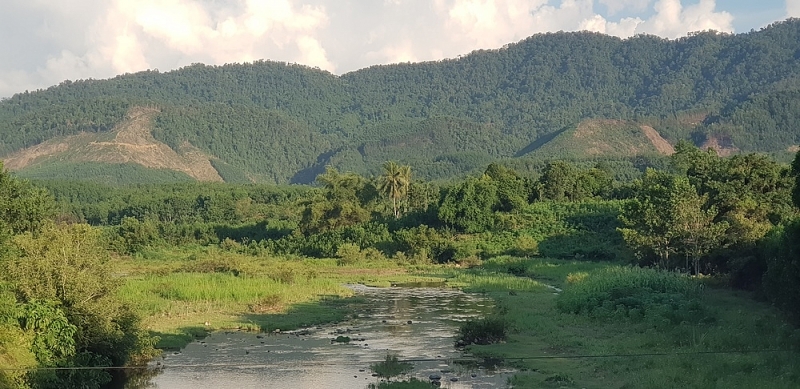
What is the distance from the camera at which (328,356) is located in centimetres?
3372

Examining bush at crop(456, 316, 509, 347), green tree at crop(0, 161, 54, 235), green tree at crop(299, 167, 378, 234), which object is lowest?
bush at crop(456, 316, 509, 347)

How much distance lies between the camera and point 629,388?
991 inches

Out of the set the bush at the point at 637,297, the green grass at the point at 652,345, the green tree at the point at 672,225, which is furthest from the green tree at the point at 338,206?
the bush at the point at 637,297

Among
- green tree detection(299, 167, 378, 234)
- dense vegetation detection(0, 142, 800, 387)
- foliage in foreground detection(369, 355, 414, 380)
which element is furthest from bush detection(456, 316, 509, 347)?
green tree detection(299, 167, 378, 234)

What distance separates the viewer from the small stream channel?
95.6 ft

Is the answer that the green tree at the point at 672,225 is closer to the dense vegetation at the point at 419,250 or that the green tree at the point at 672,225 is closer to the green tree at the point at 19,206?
the dense vegetation at the point at 419,250

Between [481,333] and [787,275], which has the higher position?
[787,275]

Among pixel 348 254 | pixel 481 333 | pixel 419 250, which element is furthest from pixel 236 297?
pixel 419 250

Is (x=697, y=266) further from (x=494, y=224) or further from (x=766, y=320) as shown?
(x=494, y=224)

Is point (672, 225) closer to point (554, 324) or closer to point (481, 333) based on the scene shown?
point (554, 324)

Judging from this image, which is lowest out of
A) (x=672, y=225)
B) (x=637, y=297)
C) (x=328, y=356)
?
(x=328, y=356)

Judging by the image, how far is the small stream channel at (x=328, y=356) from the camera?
→ 29141 millimetres

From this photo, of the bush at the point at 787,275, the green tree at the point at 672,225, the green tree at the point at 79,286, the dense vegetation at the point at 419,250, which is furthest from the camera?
the green tree at the point at 672,225

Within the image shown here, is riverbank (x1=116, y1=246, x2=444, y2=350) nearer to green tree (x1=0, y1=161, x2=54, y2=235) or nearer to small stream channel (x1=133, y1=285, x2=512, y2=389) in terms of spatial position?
small stream channel (x1=133, y1=285, x2=512, y2=389)
